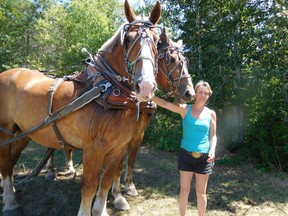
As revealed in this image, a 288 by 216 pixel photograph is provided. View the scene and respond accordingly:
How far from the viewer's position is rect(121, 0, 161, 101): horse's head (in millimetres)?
1939

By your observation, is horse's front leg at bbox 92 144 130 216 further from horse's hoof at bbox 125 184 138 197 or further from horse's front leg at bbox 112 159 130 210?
horse's hoof at bbox 125 184 138 197

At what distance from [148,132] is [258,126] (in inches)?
127

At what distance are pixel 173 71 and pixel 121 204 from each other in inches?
72.0

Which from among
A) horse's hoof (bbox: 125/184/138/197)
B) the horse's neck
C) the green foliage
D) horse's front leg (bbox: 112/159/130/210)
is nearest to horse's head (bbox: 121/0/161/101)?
the horse's neck

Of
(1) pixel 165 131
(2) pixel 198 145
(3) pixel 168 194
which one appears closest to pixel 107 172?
(2) pixel 198 145

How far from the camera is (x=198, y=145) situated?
2.84 metres

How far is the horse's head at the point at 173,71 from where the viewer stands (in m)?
2.89

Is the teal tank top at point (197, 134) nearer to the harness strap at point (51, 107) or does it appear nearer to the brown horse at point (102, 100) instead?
the brown horse at point (102, 100)

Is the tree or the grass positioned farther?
the tree

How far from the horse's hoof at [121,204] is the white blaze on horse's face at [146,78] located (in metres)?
2.01

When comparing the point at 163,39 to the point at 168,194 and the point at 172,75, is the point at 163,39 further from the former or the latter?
the point at 168,194

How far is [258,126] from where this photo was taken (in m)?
6.10

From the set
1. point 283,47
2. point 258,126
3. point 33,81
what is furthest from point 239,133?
point 33,81

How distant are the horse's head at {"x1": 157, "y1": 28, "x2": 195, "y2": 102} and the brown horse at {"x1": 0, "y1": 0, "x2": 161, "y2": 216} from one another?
1.41 ft
